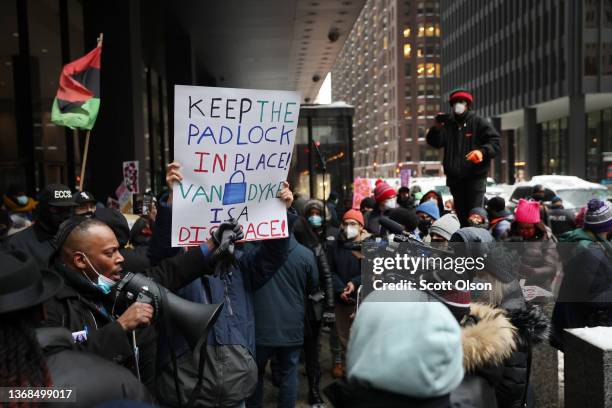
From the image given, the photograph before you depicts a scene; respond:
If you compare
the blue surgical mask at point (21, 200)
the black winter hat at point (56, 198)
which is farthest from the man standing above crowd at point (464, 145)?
the blue surgical mask at point (21, 200)

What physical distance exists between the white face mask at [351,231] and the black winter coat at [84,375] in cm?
473

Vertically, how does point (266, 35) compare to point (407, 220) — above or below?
above

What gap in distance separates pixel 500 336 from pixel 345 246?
160 inches

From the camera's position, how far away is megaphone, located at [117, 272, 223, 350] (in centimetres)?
265

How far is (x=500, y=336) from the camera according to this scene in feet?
8.45

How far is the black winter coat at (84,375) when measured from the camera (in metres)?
1.73

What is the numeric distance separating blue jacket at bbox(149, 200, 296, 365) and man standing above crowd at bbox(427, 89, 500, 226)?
2619mm

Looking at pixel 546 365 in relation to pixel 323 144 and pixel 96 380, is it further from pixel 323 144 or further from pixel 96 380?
pixel 323 144

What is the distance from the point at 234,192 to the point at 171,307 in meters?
1.22

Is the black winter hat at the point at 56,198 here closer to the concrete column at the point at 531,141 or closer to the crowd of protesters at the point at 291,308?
the crowd of protesters at the point at 291,308

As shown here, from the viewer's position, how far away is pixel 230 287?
3.78 m

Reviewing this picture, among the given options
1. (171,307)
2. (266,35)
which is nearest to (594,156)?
(266,35)

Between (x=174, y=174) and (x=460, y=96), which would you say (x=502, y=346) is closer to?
(x=174, y=174)

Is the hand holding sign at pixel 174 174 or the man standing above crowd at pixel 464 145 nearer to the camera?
the hand holding sign at pixel 174 174
